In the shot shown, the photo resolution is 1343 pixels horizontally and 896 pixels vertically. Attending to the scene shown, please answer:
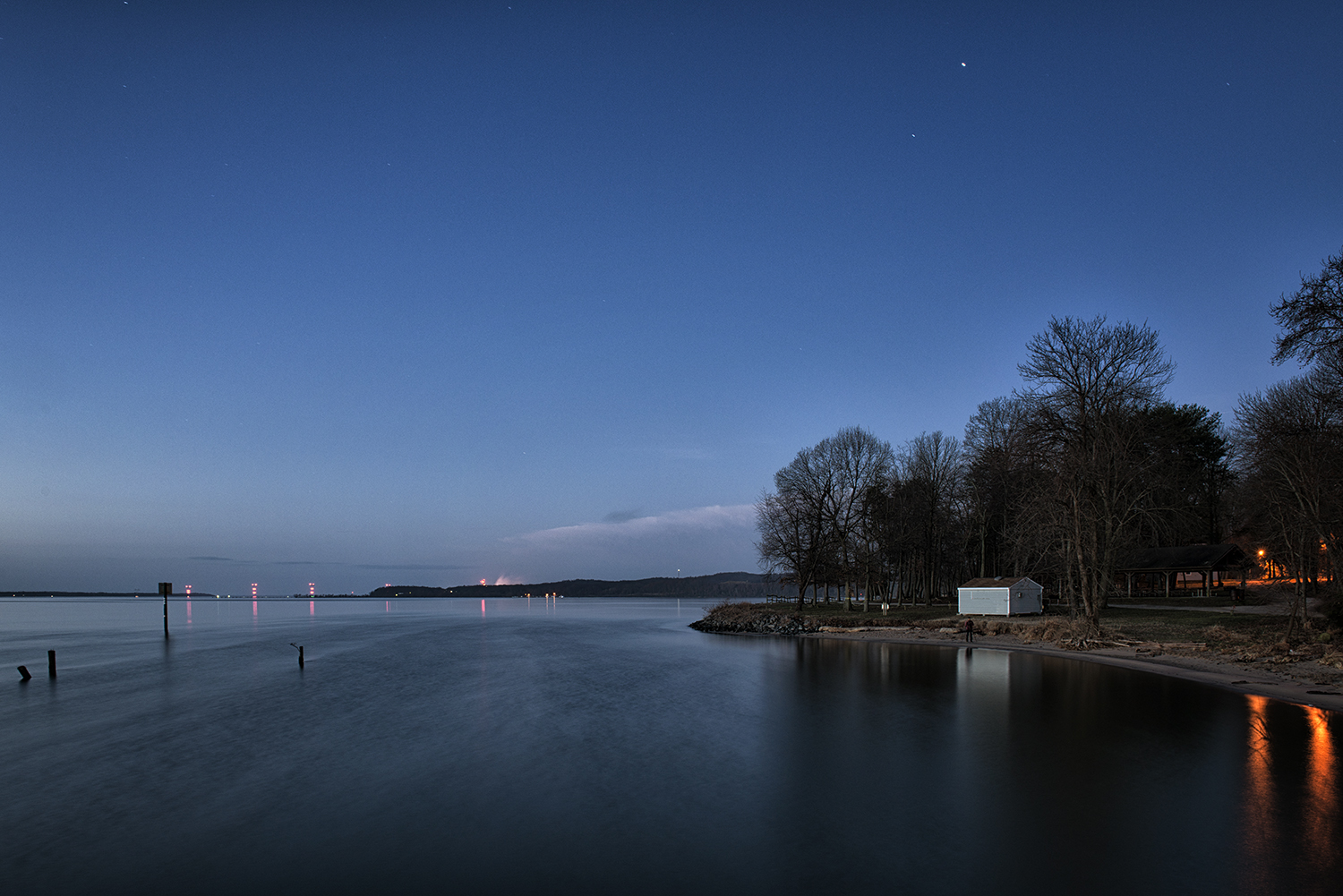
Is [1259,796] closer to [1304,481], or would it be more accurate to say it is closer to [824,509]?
[1304,481]

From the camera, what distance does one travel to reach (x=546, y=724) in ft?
63.0

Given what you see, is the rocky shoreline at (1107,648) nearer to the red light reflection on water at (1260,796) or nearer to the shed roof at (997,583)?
the shed roof at (997,583)

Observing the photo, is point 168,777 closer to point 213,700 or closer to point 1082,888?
point 213,700

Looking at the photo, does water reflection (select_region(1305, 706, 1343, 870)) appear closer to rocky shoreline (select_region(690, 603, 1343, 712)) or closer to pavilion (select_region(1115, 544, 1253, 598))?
rocky shoreline (select_region(690, 603, 1343, 712))

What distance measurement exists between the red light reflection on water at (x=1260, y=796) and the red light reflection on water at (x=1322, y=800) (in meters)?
0.40

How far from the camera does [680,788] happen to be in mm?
12938

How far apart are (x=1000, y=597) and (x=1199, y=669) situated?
2120 centimetres

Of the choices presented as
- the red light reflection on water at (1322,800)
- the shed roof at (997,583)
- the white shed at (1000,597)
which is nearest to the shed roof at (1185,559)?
the white shed at (1000,597)

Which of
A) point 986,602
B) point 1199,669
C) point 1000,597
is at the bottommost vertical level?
point 986,602

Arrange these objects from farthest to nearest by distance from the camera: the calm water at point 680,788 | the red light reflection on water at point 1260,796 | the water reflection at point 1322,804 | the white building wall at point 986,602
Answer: the white building wall at point 986,602, the red light reflection on water at point 1260,796, the calm water at point 680,788, the water reflection at point 1322,804

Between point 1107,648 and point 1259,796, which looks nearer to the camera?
point 1259,796

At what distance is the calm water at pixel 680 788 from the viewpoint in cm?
884

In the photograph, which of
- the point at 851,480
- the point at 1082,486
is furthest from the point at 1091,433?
the point at 851,480

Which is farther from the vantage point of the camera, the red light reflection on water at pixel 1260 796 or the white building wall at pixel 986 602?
the white building wall at pixel 986 602
